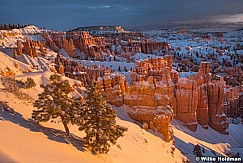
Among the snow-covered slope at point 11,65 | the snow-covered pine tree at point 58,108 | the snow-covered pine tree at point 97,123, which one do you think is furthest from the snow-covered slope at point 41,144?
the snow-covered slope at point 11,65

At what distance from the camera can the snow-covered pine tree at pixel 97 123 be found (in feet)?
36.7

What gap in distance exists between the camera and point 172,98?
104 ft

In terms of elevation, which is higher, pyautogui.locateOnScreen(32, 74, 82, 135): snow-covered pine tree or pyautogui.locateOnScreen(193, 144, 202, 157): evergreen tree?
pyautogui.locateOnScreen(32, 74, 82, 135): snow-covered pine tree

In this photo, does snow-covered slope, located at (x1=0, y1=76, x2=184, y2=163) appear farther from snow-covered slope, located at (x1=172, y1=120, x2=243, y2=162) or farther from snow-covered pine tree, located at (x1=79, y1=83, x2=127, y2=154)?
snow-covered slope, located at (x1=172, y1=120, x2=243, y2=162)

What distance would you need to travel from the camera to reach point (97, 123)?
11328mm

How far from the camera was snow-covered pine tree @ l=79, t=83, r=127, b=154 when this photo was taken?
11172mm

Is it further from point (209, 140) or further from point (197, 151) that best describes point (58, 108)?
point (209, 140)

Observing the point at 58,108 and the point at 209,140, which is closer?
the point at 58,108

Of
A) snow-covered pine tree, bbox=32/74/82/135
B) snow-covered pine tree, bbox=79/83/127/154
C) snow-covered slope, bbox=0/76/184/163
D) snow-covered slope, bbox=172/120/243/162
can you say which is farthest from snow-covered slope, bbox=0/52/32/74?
snow-covered slope, bbox=172/120/243/162

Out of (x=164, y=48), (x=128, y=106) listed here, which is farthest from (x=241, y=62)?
(x=128, y=106)

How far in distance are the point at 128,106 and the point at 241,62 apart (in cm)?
7832

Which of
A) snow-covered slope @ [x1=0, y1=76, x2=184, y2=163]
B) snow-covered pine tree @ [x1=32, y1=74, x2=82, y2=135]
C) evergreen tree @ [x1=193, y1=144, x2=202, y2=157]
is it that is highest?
snow-covered pine tree @ [x1=32, y1=74, x2=82, y2=135]

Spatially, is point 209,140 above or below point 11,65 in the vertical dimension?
below

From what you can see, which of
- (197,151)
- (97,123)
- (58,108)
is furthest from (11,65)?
(197,151)
